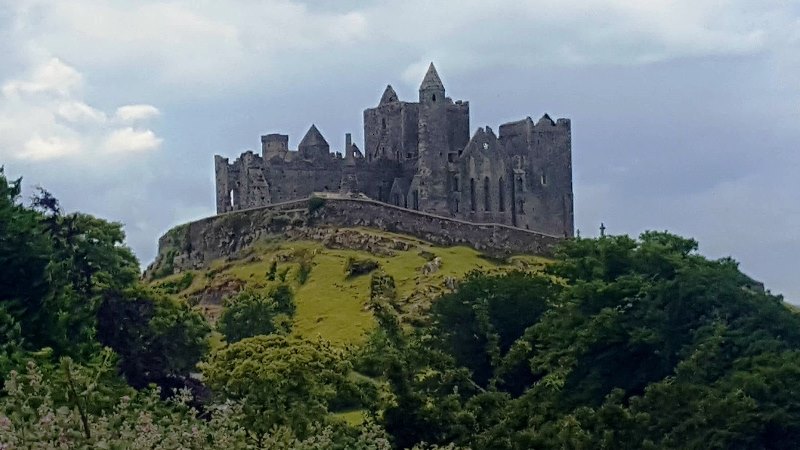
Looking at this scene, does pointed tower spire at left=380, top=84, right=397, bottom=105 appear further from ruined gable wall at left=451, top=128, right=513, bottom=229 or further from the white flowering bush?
the white flowering bush

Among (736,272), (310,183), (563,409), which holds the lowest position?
(563,409)

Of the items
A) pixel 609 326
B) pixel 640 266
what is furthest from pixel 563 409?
pixel 640 266

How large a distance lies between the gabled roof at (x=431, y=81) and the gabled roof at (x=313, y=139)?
28.5 feet

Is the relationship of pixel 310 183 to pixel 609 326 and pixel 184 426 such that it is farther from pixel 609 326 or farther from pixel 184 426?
pixel 184 426

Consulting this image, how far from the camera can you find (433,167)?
349 feet

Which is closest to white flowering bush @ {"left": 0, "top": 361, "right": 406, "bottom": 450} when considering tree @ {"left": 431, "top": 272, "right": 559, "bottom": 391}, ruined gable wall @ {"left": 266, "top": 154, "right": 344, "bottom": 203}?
tree @ {"left": 431, "top": 272, "right": 559, "bottom": 391}

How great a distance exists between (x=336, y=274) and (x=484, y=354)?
26633 millimetres

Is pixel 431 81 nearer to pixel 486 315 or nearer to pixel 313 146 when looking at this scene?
pixel 313 146

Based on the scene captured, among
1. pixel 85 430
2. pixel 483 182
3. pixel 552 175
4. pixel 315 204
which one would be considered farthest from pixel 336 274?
pixel 85 430

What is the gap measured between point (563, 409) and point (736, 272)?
12554mm

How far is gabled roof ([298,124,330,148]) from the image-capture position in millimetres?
110562

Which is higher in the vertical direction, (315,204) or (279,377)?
(315,204)

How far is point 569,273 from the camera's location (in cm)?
7288

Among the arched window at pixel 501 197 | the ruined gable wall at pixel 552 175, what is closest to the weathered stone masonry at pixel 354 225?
the arched window at pixel 501 197
